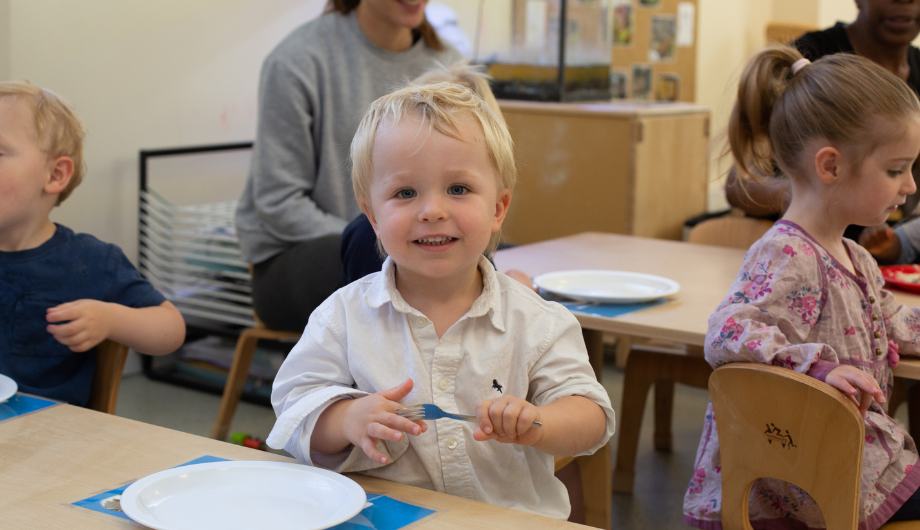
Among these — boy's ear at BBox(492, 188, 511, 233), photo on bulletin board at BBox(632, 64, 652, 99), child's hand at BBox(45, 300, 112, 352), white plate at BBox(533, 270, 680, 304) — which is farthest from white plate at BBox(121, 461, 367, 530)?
photo on bulletin board at BBox(632, 64, 652, 99)

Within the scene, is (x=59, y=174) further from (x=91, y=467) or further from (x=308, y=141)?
(x=308, y=141)

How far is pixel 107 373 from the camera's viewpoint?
137cm

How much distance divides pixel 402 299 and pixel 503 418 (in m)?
0.23

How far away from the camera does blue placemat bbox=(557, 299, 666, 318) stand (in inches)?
62.1

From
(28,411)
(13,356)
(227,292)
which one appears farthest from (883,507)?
(227,292)

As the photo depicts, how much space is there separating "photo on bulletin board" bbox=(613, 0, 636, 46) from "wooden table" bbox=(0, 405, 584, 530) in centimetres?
409

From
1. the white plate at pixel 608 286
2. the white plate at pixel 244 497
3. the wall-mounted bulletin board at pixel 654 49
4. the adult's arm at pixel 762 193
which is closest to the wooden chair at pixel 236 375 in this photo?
the white plate at pixel 608 286

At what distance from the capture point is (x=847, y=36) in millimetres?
2340

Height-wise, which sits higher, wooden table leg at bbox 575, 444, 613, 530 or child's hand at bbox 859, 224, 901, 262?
child's hand at bbox 859, 224, 901, 262

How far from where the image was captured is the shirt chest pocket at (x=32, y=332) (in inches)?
53.0

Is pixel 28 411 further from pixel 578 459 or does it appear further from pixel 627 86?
pixel 627 86

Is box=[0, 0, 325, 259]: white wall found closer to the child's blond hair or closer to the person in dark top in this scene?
the person in dark top

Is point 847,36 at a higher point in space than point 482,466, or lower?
higher

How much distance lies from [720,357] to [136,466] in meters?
0.80
